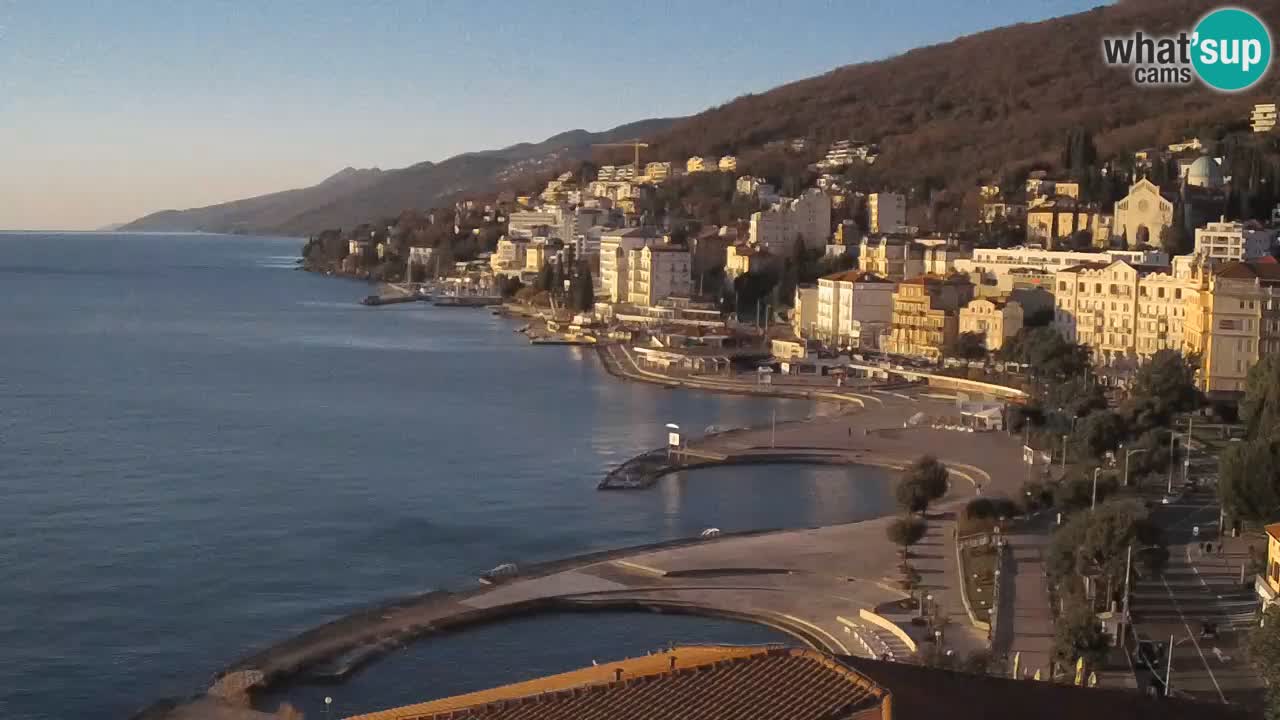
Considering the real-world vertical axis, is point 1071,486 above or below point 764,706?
below

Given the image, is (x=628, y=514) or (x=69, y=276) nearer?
(x=628, y=514)

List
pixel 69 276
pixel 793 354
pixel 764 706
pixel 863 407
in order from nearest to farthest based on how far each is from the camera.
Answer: pixel 764 706
pixel 863 407
pixel 793 354
pixel 69 276

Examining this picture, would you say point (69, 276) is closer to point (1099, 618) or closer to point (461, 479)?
point (461, 479)

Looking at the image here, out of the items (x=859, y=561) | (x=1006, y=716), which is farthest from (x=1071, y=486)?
(x=1006, y=716)

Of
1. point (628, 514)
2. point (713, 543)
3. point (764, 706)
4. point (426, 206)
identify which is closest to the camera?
point (764, 706)

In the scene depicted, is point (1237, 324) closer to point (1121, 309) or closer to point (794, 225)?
point (1121, 309)

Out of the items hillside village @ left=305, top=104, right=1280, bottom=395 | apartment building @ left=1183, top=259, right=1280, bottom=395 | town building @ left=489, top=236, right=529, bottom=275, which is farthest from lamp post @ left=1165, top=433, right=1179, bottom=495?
town building @ left=489, top=236, right=529, bottom=275

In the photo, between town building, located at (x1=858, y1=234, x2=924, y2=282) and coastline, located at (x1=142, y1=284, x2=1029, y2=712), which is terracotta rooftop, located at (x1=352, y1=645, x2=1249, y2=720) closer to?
coastline, located at (x1=142, y1=284, x2=1029, y2=712)

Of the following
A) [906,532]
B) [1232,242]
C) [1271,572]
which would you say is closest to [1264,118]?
[1232,242]
